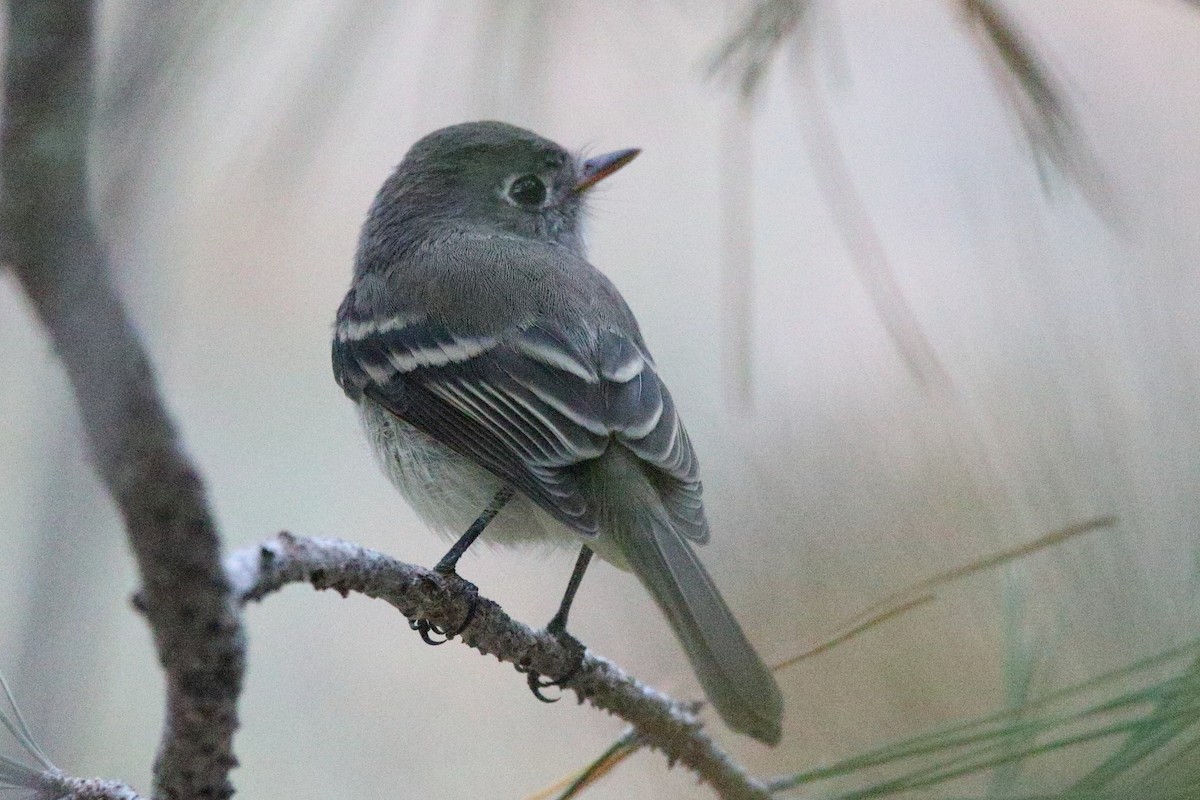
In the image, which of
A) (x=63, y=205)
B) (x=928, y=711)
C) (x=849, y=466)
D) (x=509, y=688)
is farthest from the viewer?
(x=509, y=688)

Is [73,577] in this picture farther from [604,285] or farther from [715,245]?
[715,245]

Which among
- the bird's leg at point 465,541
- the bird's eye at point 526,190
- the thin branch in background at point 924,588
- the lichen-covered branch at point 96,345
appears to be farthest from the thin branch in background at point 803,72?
the bird's eye at point 526,190

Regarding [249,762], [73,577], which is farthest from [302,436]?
[73,577]

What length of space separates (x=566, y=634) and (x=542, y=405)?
0.39m

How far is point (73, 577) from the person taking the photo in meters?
2.08

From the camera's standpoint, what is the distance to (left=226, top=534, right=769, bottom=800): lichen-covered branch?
3.89 ft

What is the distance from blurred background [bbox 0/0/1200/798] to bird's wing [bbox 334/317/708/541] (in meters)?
0.12

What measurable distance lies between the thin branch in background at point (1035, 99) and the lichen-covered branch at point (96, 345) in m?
1.31

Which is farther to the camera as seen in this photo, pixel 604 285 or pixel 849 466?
Answer: pixel 604 285

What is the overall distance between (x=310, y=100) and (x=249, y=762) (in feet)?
8.11

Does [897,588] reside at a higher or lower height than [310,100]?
lower

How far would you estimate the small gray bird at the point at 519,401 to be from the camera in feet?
6.89

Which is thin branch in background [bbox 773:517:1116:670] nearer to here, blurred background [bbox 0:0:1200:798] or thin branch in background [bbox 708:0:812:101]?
blurred background [bbox 0:0:1200:798]

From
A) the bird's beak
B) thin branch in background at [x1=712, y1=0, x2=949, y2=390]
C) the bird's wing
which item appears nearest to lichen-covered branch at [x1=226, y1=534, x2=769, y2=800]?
the bird's wing
